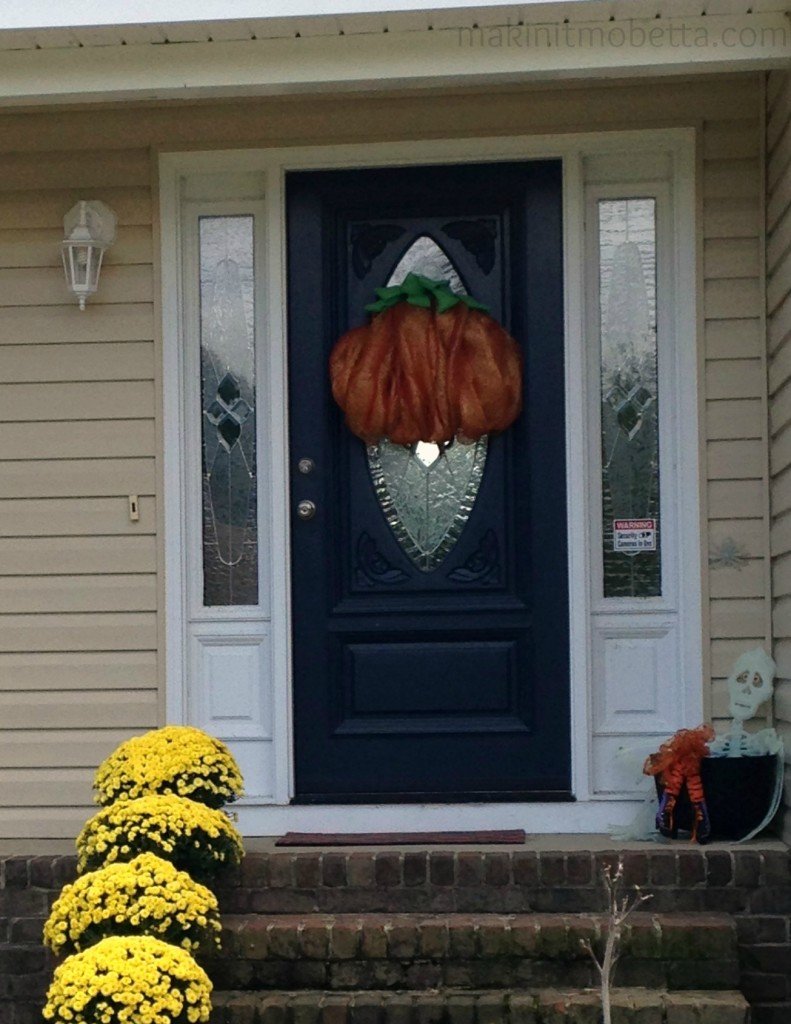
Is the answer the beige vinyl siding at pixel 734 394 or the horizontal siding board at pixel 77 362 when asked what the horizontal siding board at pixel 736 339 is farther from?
the horizontal siding board at pixel 77 362

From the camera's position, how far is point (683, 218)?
525cm

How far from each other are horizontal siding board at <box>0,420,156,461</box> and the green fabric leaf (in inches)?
34.8

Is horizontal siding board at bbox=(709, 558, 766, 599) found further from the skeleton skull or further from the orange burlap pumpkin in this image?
the orange burlap pumpkin

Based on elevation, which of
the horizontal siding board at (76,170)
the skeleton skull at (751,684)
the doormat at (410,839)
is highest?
the horizontal siding board at (76,170)

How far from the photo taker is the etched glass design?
534 centimetres

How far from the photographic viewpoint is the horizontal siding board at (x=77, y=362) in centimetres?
538

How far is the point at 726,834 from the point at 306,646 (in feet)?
4.87

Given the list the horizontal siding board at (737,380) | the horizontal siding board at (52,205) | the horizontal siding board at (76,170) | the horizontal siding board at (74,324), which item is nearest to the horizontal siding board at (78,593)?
Result: the horizontal siding board at (74,324)

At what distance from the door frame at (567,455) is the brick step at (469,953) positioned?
2.01ft

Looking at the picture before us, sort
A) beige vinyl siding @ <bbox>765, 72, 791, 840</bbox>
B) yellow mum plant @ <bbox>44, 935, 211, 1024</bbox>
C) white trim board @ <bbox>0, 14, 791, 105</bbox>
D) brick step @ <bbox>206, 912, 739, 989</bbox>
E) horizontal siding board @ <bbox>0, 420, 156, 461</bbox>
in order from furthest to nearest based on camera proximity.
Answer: horizontal siding board @ <bbox>0, 420, 156, 461</bbox>
beige vinyl siding @ <bbox>765, 72, 791, 840</bbox>
white trim board @ <bbox>0, 14, 791, 105</bbox>
brick step @ <bbox>206, 912, 739, 989</bbox>
yellow mum plant @ <bbox>44, 935, 211, 1024</bbox>

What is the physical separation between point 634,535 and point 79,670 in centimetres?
191

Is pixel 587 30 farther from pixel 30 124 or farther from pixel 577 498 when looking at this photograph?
pixel 30 124

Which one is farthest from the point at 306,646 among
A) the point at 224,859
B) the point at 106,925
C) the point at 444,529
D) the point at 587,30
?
the point at 587,30

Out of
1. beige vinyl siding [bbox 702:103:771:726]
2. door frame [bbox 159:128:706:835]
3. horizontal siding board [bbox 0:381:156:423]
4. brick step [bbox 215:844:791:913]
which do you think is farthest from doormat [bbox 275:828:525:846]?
horizontal siding board [bbox 0:381:156:423]
